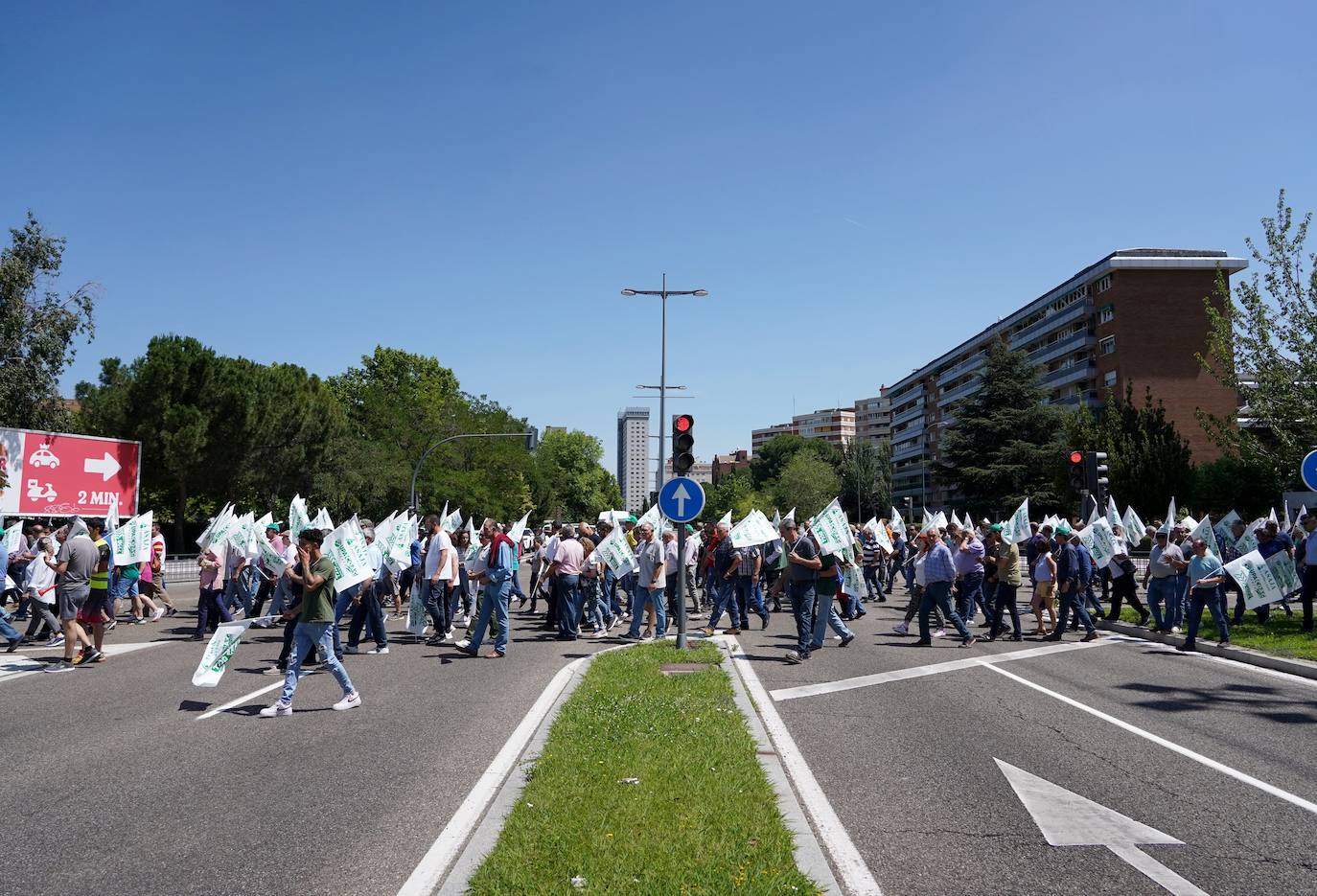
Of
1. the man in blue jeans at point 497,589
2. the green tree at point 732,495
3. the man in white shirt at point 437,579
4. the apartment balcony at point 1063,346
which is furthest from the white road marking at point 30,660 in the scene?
the green tree at point 732,495

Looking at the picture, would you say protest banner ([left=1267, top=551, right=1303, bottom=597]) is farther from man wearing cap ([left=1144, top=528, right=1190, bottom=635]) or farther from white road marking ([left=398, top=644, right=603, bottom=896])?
white road marking ([left=398, top=644, right=603, bottom=896])

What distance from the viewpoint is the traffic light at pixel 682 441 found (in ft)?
41.5

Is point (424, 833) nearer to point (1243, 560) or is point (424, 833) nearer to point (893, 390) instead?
point (1243, 560)

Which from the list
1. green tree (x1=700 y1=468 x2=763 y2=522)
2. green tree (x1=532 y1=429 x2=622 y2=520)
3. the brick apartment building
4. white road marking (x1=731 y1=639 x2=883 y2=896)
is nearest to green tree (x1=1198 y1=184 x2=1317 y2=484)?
white road marking (x1=731 y1=639 x2=883 y2=896)

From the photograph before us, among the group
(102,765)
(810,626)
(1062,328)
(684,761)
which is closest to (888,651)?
(810,626)

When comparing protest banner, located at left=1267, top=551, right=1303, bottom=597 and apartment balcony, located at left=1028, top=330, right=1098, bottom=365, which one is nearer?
protest banner, located at left=1267, top=551, right=1303, bottom=597

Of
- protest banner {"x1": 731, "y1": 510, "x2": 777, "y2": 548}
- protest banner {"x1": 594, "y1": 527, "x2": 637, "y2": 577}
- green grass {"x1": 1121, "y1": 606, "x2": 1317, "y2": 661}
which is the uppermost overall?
protest banner {"x1": 731, "y1": 510, "x2": 777, "y2": 548}

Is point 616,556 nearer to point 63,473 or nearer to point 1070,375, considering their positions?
point 63,473

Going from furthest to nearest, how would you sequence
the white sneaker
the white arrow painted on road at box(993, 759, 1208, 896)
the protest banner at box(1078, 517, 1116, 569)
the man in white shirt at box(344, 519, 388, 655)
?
1. the protest banner at box(1078, 517, 1116, 569)
2. the man in white shirt at box(344, 519, 388, 655)
3. the white sneaker
4. the white arrow painted on road at box(993, 759, 1208, 896)

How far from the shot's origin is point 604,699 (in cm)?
859

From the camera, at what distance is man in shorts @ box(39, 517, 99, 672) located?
36.4 ft

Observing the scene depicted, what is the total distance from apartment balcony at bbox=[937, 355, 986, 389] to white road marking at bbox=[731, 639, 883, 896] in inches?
3325

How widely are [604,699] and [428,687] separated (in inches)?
95.4

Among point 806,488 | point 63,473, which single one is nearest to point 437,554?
point 63,473
